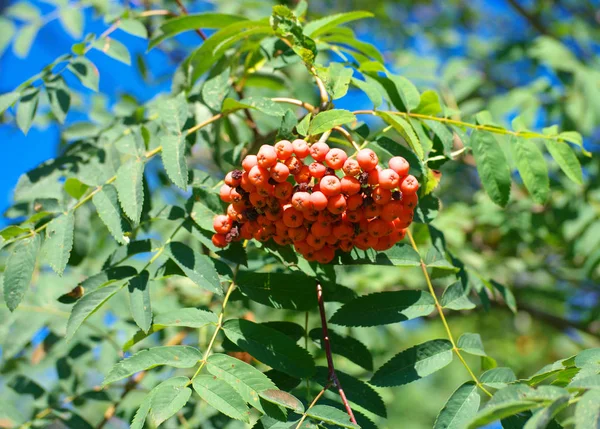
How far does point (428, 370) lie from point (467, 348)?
0.17 m

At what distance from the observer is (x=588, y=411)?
48.0 inches

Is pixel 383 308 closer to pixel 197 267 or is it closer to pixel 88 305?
pixel 197 267

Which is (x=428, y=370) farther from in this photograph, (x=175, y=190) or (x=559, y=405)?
(x=175, y=190)

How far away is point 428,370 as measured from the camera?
5.49 feet

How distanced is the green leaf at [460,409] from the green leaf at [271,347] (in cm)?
39

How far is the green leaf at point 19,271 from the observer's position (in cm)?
165

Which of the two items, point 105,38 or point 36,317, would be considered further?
point 36,317

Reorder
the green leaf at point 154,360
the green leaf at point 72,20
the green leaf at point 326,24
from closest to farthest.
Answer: the green leaf at point 154,360
the green leaf at point 326,24
the green leaf at point 72,20

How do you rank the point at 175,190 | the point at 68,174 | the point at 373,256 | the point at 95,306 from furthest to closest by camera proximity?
the point at 175,190, the point at 68,174, the point at 373,256, the point at 95,306

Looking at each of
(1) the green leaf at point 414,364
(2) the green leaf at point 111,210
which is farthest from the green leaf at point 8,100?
(1) the green leaf at point 414,364

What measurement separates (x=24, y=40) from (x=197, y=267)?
2077 mm

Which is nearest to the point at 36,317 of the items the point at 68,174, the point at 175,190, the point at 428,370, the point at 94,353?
the point at 94,353

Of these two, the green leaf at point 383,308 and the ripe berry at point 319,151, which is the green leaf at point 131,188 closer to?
the ripe berry at point 319,151

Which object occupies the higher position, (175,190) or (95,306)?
(95,306)
